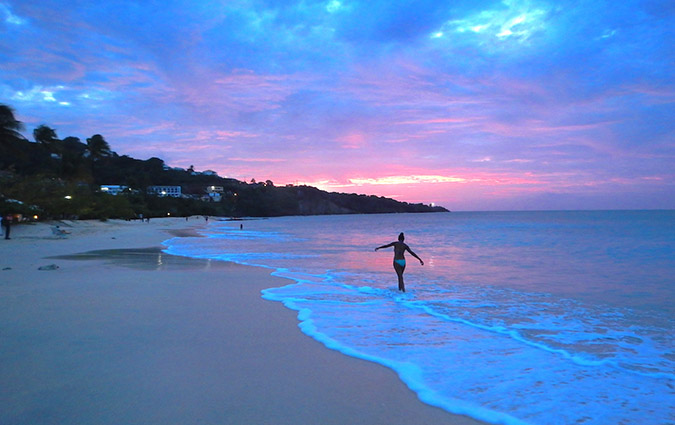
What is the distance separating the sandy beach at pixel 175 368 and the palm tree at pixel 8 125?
43084 mm

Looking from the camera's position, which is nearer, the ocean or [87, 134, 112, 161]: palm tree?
the ocean

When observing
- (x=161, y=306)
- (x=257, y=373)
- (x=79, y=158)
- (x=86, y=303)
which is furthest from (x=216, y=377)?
(x=79, y=158)

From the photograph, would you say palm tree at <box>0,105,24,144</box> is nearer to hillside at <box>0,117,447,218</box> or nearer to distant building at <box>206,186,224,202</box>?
hillside at <box>0,117,447,218</box>

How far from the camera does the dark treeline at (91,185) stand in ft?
124

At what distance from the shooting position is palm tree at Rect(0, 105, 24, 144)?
4091cm

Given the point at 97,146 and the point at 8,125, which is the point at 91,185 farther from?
the point at 8,125

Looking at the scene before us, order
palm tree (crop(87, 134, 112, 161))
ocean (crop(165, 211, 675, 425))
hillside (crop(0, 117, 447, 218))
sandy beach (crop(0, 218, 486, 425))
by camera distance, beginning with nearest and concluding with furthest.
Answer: sandy beach (crop(0, 218, 486, 425)) < ocean (crop(165, 211, 675, 425)) < hillside (crop(0, 117, 447, 218)) < palm tree (crop(87, 134, 112, 161))

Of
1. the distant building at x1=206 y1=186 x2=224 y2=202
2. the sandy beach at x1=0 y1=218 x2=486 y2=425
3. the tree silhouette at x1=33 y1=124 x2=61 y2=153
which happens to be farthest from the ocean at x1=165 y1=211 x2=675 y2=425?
the distant building at x1=206 y1=186 x2=224 y2=202

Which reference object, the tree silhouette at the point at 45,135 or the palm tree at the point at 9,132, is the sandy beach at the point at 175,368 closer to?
the palm tree at the point at 9,132

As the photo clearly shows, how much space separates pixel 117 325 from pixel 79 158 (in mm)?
80830

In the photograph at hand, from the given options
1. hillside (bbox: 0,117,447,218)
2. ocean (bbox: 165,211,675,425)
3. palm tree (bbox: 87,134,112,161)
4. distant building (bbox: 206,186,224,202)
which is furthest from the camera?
distant building (bbox: 206,186,224,202)

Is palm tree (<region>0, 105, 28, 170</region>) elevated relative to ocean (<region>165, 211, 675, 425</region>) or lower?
elevated

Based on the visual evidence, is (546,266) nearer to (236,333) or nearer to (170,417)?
(236,333)

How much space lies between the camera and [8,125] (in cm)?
4134
